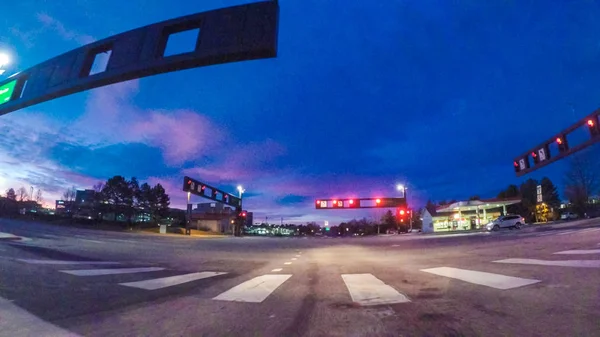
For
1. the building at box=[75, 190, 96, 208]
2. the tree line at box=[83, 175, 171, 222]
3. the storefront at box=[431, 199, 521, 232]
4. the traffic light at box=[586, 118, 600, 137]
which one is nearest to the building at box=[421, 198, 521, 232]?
the storefront at box=[431, 199, 521, 232]

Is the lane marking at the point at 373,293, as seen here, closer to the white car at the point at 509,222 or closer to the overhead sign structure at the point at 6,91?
the overhead sign structure at the point at 6,91

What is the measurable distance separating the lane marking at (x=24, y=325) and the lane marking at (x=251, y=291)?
6.99 ft

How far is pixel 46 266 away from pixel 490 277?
30.9ft

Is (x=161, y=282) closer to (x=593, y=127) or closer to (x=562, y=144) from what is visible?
(x=593, y=127)

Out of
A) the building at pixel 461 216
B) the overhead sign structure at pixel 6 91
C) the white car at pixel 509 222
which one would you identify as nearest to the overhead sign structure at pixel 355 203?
the building at pixel 461 216

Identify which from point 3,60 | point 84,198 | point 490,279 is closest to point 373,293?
point 490,279

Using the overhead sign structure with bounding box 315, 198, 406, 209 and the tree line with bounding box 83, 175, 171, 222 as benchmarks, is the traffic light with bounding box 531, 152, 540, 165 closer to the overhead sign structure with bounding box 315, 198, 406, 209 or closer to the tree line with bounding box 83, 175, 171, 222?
the overhead sign structure with bounding box 315, 198, 406, 209

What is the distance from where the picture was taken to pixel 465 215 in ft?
271

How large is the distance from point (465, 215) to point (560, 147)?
54815mm

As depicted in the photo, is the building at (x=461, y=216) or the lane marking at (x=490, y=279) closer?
the lane marking at (x=490, y=279)

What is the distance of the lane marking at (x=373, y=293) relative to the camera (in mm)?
4812

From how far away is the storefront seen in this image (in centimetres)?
7075

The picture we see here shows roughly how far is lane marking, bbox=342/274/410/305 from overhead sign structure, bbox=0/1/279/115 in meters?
6.23

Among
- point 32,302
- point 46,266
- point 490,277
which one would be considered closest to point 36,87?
point 46,266
